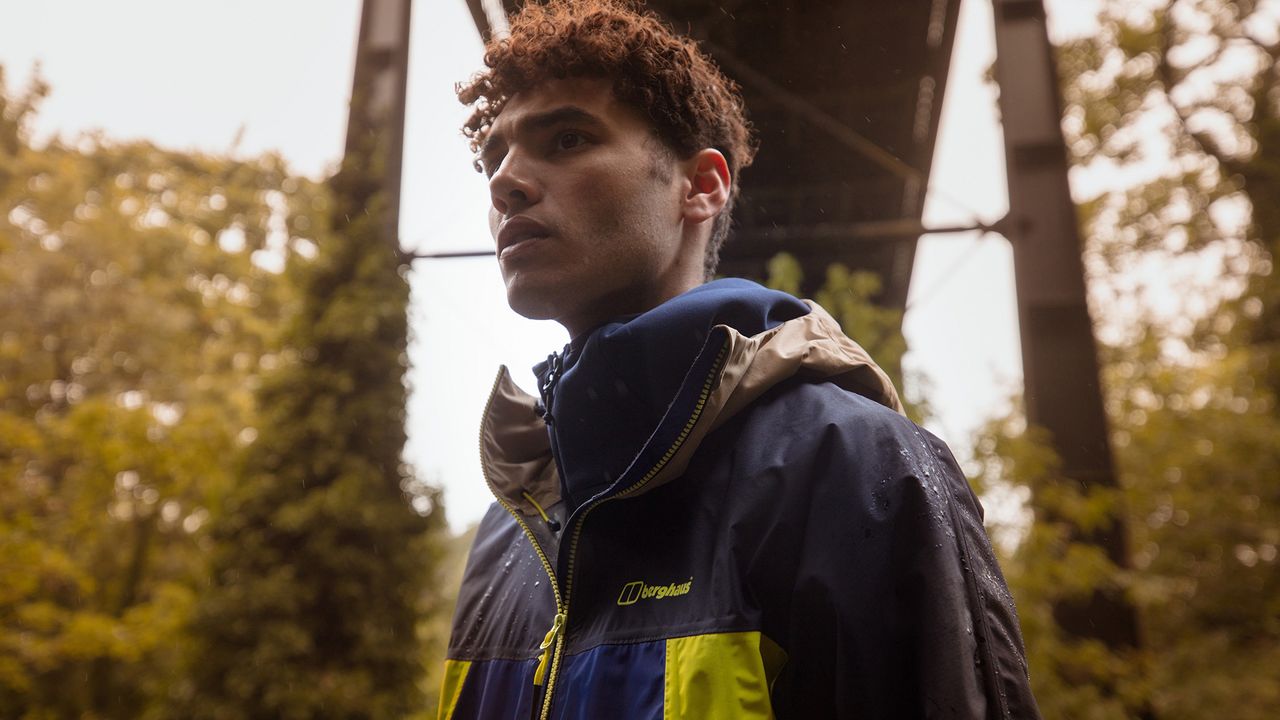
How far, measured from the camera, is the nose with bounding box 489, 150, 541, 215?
151cm

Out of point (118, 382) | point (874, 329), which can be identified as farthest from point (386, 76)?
point (118, 382)

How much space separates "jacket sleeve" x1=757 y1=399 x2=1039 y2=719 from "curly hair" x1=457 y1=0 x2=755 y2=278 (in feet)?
2.63

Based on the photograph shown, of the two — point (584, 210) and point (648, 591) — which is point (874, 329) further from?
A: point (648, 591)

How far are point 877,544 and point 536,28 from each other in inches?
47.4

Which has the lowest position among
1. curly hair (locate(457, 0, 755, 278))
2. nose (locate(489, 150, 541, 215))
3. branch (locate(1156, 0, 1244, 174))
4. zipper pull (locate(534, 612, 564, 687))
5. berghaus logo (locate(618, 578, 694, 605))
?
zipper pull (locate(534, 612, 564, 687))

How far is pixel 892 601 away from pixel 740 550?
0.63ft

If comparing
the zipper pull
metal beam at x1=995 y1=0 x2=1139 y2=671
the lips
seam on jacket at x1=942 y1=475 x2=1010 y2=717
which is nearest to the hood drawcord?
the lips

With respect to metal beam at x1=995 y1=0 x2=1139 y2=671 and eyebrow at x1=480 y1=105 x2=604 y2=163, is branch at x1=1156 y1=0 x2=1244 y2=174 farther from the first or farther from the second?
eyebrow at x1=480 y1=105 x2=604 y2=163

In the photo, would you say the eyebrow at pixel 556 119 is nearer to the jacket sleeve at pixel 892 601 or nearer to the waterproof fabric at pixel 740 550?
the waterproof fabric at pixel 740 550

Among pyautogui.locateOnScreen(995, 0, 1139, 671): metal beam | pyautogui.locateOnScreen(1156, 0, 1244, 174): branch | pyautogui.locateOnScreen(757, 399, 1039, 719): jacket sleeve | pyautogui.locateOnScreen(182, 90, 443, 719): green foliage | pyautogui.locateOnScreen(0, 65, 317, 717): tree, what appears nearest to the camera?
pyautogui.locateOnScreen(757, 399, 1039, 719): jacket sleeve

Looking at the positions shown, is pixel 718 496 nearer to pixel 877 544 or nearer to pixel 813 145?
pixel 877 544

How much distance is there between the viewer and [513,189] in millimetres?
1520

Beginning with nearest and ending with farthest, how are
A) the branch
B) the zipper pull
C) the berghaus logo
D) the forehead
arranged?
the berghaus logo < the zipper pull < the forehead < the branch

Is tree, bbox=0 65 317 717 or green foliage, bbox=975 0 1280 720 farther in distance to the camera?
green foliage, bbox=975 0 1280 720
